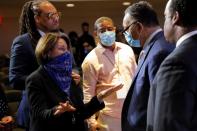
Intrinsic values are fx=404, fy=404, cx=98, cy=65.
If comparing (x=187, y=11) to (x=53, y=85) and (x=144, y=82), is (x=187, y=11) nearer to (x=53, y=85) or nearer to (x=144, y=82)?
(x=144, y=82)

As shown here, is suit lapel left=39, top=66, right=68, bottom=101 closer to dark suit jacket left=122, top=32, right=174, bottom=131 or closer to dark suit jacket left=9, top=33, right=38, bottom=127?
dark suit jacket left=9, top=33, right=38, bottom=127

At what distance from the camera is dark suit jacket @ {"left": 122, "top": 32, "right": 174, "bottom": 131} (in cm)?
208

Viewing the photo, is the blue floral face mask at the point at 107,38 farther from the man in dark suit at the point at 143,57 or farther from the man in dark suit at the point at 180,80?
the man in dark suit at the point at 180,80

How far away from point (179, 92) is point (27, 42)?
1.48 meters

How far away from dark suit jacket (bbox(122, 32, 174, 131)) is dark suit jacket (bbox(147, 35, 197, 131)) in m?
0.43

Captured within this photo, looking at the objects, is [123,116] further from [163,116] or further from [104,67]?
[104,67]

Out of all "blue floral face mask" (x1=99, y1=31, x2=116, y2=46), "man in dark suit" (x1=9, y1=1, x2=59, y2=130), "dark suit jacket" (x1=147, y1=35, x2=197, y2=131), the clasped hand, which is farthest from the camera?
"blue floral face mask" (x1=99, y1=31, x2=116, y2=46)

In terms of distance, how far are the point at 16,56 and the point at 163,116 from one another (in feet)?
4.76

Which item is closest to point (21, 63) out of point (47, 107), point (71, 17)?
point (47, 107)

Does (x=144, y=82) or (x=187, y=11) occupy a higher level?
(x=187, y=11)

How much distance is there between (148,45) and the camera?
2.21 metres

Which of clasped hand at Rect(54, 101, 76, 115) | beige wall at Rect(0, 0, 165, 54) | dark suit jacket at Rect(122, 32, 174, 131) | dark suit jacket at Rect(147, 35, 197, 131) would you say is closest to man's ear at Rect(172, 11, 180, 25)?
dark suit jacket at Rect(147, 35, 197, 131)

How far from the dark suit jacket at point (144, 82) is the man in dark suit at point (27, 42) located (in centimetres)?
80

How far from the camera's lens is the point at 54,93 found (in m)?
2.48
